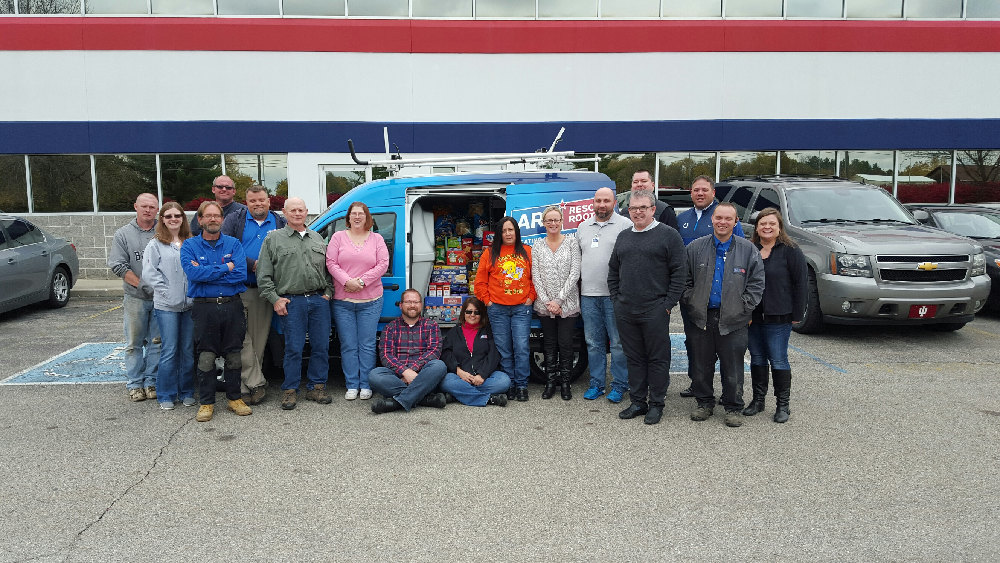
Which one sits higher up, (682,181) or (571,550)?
(682,181)

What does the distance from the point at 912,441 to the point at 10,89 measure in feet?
54.1

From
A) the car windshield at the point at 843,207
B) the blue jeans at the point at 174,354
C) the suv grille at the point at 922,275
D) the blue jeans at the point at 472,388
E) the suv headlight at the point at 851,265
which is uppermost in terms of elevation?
the car windshield at the point at 843,207

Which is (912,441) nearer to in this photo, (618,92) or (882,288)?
(882,288)

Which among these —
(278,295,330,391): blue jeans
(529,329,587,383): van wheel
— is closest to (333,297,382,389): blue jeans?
(278,295,330,391): blue jeans

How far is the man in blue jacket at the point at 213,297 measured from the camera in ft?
19.4

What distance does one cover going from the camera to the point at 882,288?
8.41 m

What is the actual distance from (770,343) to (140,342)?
18.7 ft

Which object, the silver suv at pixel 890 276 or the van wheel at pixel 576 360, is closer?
the van wheel at pixel 576 360

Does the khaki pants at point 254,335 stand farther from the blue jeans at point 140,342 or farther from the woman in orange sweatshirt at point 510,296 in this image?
the woman in orange sweatshirt at point 510,296

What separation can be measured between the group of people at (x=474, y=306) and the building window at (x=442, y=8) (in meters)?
9.16

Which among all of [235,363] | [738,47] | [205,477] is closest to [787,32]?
[738,47]

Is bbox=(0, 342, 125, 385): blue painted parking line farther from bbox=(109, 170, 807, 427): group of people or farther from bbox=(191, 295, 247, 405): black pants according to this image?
bbox=(191, 295, 247, 405): black pants

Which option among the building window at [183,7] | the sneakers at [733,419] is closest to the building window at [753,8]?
the building window at [183,7]

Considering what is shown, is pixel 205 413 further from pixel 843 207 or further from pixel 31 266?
pixel 843 207
